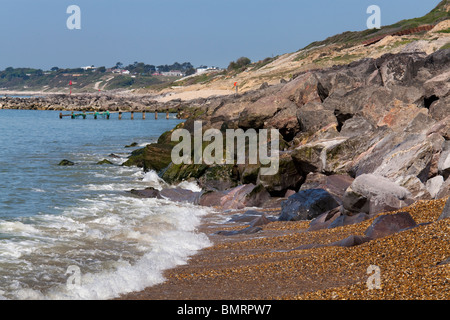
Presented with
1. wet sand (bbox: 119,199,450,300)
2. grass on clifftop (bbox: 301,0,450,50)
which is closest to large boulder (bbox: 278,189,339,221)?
wet sand (bbox: 119,199,450,300)

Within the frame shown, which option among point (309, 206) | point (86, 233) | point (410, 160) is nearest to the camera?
point (410, 160)

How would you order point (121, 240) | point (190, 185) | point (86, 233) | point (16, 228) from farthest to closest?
point (190, 185) → point (16, 228) → point (86, 233) → point (121, 240)

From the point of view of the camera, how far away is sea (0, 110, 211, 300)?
9.52 m

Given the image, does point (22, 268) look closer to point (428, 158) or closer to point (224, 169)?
point (428, 158)

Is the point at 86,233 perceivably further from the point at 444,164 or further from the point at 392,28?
the point at 392,28

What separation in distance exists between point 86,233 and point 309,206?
5.60 metres

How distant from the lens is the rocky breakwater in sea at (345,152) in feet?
41.5

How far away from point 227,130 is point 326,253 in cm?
1639

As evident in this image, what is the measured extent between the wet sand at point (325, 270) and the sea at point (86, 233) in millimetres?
719

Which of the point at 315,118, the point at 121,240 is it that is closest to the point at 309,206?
the point at 121,240

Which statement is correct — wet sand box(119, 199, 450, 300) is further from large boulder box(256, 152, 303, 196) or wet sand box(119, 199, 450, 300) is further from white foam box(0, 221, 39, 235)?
large boulder box(256, 152, 303, 196)

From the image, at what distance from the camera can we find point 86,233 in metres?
13.8
